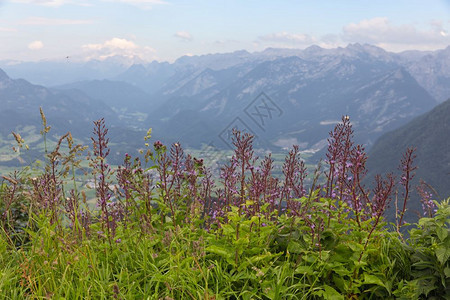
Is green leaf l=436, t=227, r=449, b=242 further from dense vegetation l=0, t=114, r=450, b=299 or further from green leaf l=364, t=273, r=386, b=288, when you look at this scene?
green leaf l=364, t=273, r=386, b=288

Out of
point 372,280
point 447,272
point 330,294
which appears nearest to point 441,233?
point 447,272

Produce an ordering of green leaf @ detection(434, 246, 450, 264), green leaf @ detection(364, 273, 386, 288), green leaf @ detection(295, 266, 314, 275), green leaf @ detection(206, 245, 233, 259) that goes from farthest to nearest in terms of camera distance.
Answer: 1. green leaf @ detection(206, 245, 233, 259)
2. green leaf @ detection(295, 266, 314, 275)
3. green leaf @ detection(364, 273, 386, 288)
4. green leaf @ detection(434, 246, 450, 264)

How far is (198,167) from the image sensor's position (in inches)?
198

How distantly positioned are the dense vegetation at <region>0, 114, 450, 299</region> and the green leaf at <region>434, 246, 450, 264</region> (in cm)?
1

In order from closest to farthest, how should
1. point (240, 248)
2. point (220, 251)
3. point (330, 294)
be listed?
point (330, 294) → point (220, 251) → point (240, 248)

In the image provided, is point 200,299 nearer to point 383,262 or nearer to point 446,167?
point 383,262

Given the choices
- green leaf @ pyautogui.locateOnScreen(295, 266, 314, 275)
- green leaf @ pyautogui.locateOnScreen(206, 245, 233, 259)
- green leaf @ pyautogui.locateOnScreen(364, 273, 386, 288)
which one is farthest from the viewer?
green leaf @ pyautogui.locateOnScreen(206, 245, 233, 259)

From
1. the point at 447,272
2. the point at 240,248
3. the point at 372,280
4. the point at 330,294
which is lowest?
the point at 330,294

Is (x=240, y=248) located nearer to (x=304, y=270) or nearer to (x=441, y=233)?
(x=304, y=270)

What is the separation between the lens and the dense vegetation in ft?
12.9

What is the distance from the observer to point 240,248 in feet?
13.8

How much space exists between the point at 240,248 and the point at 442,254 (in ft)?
7.25

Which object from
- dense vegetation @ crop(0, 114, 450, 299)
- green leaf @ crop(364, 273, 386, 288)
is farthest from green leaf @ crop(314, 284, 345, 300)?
green leaf @ crop(364, 273, 386, 288)

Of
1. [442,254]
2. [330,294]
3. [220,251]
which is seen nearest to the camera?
[442,254]
